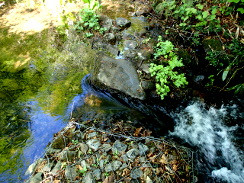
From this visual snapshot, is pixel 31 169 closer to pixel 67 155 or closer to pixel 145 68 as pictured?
pixel 67 155

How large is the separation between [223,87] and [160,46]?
6.69ft

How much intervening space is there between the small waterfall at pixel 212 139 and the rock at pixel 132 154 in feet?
4.18

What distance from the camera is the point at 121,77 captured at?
13.4ft

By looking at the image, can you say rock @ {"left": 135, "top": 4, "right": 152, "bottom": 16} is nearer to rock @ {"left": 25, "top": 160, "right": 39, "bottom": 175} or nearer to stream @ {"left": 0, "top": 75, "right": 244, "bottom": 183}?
stream @ {"left": 0, "top": 75, "right": 244, "bottom": 183}

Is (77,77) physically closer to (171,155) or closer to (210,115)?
(171,155)

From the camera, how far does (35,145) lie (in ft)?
10.5

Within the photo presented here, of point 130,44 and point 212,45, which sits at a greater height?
point 212,45

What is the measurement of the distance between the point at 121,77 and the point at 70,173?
248cm

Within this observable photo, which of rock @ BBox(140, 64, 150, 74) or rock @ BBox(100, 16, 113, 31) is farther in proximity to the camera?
rock @ BBox(100, 16, 113, 31)

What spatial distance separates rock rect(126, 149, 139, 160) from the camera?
98.2 inches

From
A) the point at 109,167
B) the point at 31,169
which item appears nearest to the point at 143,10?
the point at 109,167

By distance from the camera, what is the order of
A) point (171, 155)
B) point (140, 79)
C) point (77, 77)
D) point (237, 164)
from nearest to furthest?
point (171, 155), point (237, 164), point (140, 79), point (77, 77)

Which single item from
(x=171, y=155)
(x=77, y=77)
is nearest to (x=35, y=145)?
(x=77, y=77)

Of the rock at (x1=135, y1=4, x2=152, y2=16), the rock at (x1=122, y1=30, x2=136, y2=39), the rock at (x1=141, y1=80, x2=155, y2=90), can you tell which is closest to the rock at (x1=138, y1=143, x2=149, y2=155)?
the rock at (x1=141, y1=80, x2=155, y2=90)
